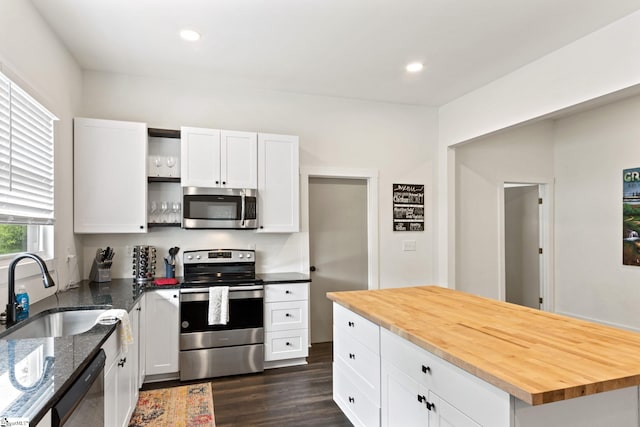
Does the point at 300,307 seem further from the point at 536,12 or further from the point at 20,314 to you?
the point at 536,12

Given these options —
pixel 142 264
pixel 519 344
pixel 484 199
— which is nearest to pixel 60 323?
pixel 142 264

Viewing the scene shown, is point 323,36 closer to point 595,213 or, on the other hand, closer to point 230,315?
point 230,315

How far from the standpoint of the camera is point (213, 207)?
374 cm

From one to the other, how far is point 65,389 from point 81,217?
2538 millimetres

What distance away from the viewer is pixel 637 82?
8.74 ft

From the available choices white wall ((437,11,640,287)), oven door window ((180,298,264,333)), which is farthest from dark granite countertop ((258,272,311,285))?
white wall ((437,11,640,287))

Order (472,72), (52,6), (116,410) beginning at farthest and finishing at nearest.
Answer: (472,72) < (52,6) < (116,410)

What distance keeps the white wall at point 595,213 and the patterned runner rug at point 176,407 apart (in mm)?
4949

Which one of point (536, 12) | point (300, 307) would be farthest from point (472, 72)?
point (300, 307)

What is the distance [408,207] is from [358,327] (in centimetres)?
266

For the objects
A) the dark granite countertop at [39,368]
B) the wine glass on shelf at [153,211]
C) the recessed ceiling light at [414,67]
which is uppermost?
the recessed ceiling light at [414,67]

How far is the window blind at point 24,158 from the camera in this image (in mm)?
2203

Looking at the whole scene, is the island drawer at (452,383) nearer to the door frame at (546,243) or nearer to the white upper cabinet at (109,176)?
the white upper cabinet at (109,176)

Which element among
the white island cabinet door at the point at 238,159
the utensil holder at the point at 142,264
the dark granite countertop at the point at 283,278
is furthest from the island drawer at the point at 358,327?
the utensil holder at the point at 142,264
